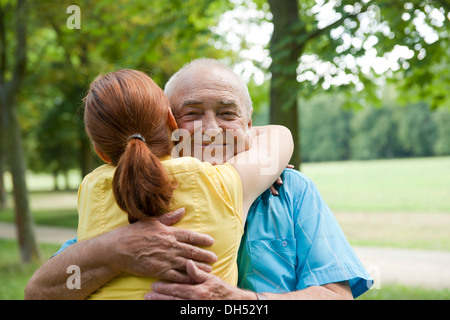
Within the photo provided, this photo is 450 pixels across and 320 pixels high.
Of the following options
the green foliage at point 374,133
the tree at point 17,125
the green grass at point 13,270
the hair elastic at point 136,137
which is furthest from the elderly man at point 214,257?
the green foliage at point 374,133

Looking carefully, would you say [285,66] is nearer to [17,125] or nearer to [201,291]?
[201,291]

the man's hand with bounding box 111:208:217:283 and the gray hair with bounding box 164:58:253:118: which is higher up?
the gray hair with bounding box 164:58:253:118

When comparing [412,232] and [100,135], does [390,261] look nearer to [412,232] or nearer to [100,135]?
[412,232]

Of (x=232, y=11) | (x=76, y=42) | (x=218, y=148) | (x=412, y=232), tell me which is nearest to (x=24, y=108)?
(x=76, y=42)

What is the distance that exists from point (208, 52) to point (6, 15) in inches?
182

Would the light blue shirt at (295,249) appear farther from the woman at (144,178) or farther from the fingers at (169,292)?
the fingers at (169,292)

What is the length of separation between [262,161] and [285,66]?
3273mm

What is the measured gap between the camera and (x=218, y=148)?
1.98 meters

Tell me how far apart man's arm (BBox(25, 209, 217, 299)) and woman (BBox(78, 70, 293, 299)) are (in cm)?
4

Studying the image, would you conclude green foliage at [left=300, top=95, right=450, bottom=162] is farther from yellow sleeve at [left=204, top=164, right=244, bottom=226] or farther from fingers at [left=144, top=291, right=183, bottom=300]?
fingers at [left=144, top=291, right=183, bottom=300]

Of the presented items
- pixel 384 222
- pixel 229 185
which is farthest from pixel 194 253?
pixel 384 222

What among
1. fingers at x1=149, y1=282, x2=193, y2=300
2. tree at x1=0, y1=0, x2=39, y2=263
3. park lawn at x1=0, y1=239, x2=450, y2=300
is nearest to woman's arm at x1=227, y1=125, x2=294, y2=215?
fingers at x1=149, y1=282, x2=193, y2=300

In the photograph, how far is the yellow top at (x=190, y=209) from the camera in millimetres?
1513

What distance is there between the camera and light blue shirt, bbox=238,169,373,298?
1751 millimetres
